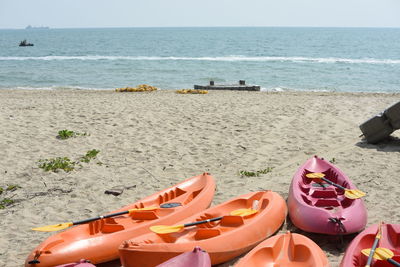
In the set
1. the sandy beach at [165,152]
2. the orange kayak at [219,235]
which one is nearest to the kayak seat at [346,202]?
the sandy beach at [165,152]

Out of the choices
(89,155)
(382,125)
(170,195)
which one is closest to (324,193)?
(170,195)

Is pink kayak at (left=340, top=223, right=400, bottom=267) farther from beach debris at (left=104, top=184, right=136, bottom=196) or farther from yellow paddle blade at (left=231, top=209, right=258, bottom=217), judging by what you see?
beach debris at (left=104, top=184, right=136, bottom=196)

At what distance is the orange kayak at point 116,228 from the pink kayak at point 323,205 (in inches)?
50.8

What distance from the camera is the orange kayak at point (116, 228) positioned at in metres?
4.65

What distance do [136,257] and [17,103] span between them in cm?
1047

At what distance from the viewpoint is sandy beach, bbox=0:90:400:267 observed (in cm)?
654

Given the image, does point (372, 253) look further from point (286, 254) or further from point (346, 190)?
point (346, 190)

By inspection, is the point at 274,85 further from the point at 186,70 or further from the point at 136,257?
the point at 136,257

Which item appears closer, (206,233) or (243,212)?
(206,233)

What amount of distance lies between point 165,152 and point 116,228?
3.79 metres

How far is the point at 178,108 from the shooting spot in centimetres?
1266

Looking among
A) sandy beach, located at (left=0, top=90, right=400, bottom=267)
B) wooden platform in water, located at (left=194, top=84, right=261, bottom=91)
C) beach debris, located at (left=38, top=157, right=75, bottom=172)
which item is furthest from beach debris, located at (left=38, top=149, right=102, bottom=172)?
wooden platform in water, located at (left=194, top=84, right=261, bottom=91)

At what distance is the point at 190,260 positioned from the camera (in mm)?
4129

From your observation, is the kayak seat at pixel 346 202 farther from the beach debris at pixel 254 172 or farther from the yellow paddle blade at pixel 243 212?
the beach debris at pixel 254 172
